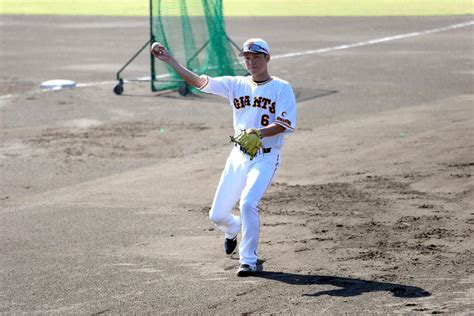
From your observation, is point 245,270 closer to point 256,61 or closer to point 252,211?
Result: point 252,211

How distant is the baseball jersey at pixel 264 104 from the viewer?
9.94 metres

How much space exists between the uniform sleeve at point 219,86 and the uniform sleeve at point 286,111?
0.60 m

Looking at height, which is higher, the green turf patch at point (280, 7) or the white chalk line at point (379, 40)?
the white chalk line at point (379, 40)

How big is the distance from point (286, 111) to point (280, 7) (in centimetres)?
3223

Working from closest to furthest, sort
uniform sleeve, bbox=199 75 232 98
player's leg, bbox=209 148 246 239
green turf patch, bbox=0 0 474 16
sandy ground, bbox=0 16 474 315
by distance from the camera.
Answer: sandy ground, bbox=0 16 474 315, player's leg, bbox=209 148 246 239, uniform sleeve, bbox=199 75 232 98, green turf patch, bbox=0 0 474 16

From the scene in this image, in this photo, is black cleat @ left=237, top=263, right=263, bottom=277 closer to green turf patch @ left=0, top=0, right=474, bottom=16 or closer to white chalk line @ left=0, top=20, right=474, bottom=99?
white chalk line @ left=0, top=20, right=474, bottom=99

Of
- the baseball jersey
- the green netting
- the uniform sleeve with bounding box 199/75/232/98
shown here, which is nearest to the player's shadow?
the baseball jersey

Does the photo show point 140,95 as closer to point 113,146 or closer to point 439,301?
point 113,146

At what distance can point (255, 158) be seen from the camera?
10.1m

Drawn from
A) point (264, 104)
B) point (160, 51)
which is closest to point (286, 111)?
point (264, 104)

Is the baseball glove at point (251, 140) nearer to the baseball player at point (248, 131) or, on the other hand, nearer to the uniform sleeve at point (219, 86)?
the baseball player at point (248, 131)

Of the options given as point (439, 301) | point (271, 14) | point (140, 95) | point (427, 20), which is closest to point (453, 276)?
point (439, 301)

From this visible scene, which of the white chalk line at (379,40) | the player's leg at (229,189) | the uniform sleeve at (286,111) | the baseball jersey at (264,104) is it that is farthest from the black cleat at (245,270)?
the white chalk line at (379,40)

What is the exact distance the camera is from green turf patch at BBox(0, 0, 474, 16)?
3838 centimetres
